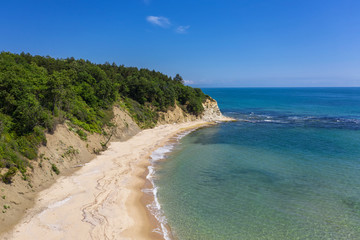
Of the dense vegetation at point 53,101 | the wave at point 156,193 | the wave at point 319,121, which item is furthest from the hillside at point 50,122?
the wave at point 319,121

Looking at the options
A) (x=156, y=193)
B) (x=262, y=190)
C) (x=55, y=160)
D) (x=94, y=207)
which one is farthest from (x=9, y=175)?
(x=262, y=190)

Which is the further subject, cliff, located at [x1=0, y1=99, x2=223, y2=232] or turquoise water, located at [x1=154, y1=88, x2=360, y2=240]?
cliff, located at [x1=0, y1=99, x2=223, y2=232]

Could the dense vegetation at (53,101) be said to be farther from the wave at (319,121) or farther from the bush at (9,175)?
the wave at (319,121)

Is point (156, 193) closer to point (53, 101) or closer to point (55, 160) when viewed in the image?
point (55, 160)

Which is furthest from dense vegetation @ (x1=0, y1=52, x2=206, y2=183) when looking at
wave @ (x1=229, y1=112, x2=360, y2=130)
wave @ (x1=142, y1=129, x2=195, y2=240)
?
wave @ (x1=229, y1=112, x2=360, y2=130)

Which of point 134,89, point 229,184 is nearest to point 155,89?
point 134,89

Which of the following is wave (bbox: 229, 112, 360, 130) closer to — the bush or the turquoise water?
the turquoise water
